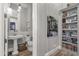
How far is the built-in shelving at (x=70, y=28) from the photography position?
54.8 inches

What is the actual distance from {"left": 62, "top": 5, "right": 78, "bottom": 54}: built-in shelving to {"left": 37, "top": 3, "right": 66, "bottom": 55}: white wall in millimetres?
90

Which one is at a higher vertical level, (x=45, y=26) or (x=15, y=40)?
(x=45, y=26)

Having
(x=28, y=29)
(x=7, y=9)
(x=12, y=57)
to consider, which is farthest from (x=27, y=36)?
(x=7, y=9)

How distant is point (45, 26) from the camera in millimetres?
1548

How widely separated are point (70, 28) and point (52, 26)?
249 mm

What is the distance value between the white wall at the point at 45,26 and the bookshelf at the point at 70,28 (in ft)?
0.30

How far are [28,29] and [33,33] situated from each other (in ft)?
0.41

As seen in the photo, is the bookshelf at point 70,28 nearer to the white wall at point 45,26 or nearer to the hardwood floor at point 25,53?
the white wall at point 45,26

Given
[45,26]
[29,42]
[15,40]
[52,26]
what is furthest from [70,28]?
[15,40]

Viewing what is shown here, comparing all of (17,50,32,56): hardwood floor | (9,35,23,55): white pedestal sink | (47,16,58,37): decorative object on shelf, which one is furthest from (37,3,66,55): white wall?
(9,35,23,55): white pedestal sink

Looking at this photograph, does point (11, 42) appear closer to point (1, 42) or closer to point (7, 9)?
point (1, 42)

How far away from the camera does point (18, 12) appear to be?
1.50m

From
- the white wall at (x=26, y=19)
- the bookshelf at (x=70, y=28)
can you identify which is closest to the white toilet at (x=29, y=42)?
the white wall at (x=26, y=19)

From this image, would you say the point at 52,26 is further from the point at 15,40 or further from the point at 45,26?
the point at 15,40
